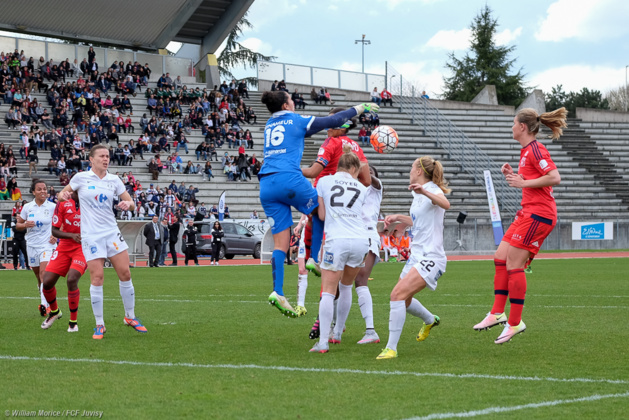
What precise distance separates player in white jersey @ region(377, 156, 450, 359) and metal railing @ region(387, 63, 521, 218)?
33.2 metres

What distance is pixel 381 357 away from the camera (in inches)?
293

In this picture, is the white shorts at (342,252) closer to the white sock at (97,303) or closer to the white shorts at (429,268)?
the white shorts at (429,268)

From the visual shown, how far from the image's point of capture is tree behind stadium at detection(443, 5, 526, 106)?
77500mm

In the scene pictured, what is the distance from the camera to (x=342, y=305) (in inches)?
339

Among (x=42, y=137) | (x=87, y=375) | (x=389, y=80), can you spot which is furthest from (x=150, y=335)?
(x=389, y=80)

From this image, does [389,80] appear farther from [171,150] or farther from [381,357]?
[381,357]

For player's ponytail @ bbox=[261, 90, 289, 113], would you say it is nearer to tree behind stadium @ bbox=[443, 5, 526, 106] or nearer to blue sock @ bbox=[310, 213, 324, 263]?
blue sock @ bbox=[310, 213, 324, 263]

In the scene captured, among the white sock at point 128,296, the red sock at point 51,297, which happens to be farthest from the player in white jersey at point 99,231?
the red sock at point 51,297

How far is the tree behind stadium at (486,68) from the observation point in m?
77.5

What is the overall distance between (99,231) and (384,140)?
13.7 feet

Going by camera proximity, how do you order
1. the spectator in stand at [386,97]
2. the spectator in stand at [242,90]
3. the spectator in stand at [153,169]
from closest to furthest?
1. the spectator in stand at [153,169]
2. the spectator in stand at [242,90]
3. the spectator in stand at [386,97]

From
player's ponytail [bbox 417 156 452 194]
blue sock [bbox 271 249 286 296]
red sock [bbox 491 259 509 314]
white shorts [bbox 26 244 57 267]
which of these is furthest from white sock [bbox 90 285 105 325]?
red sock [bbox 491 259 509 314]

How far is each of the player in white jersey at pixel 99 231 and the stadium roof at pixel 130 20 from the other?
38398 mm

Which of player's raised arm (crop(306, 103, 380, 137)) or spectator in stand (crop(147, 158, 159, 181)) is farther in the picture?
spectator in stand (crop(147, 158, 159, 181))
